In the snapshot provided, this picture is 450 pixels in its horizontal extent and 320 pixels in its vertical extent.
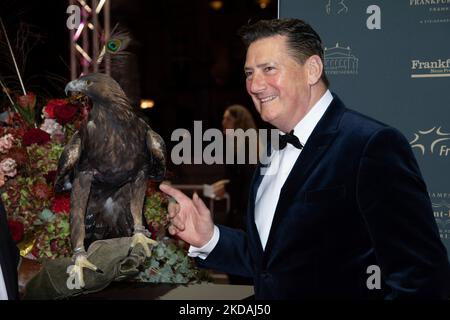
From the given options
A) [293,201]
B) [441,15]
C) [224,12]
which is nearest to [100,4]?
[293,201]

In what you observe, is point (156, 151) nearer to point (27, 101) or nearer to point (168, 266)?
point (168, 266)

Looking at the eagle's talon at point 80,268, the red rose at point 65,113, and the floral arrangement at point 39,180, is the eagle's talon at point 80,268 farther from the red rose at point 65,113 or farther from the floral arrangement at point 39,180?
the red rose at point 65,113

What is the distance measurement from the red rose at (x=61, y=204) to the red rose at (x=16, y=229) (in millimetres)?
154

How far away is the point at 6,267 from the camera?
7.11 feet

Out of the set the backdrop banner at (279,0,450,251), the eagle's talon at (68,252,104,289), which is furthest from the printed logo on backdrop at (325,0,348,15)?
the eagle's talon at (68,252,104,289)

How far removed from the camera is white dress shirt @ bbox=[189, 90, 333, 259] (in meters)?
2.27

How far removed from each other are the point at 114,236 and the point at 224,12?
17.8 metres

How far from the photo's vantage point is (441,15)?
332 cm

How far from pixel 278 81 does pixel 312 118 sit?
0.65 feet

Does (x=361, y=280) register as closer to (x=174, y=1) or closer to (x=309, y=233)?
(x=309, y=233)

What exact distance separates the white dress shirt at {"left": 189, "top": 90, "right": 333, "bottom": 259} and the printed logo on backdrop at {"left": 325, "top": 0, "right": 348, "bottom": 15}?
1295 mm

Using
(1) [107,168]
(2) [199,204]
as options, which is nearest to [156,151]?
(1) [107,168]

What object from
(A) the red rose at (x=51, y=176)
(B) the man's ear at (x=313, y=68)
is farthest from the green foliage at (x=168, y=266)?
(B) the man's ear at (x=313, y=68)

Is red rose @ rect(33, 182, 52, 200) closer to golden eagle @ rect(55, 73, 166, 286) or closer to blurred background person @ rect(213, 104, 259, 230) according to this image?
golden eagle @ rect(55, 73, 166, 286)
